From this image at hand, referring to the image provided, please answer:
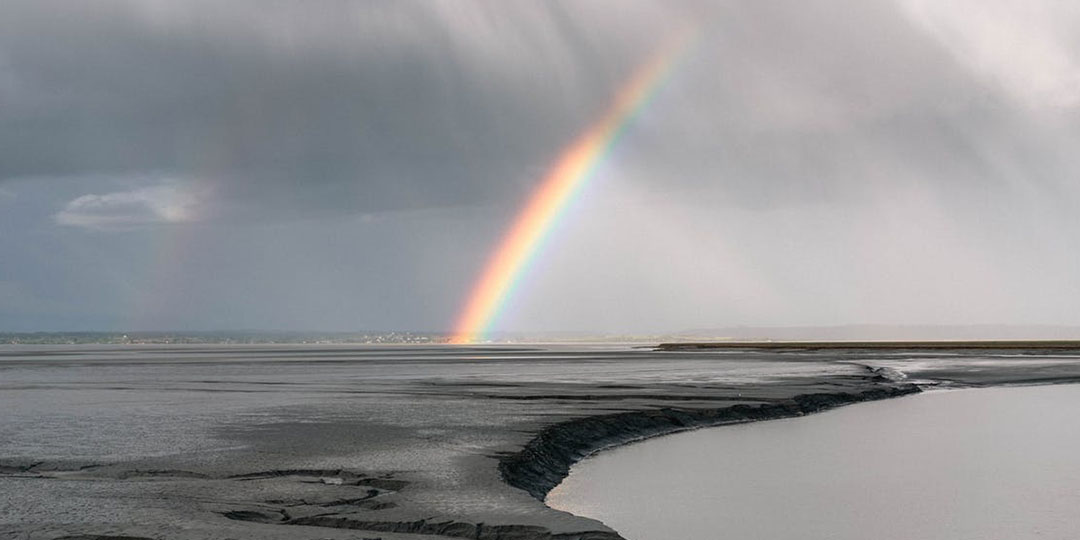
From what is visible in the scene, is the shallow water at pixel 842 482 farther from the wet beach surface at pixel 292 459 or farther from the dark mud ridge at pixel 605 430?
the wet beach surface at pixel 292 459

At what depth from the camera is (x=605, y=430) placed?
2384cm

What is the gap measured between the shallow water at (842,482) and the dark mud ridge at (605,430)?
1.47ft

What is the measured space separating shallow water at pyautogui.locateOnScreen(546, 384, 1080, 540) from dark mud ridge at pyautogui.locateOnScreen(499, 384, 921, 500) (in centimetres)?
45

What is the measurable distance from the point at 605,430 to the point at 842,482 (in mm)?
7221

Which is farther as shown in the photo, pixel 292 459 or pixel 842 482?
pixel 842 482

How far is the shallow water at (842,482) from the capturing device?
45.1ft

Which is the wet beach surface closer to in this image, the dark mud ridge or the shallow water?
the dark mud ridge

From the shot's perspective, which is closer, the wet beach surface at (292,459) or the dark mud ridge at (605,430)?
the wet beach surface at (292,459)

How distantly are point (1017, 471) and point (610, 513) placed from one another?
9.39 metres

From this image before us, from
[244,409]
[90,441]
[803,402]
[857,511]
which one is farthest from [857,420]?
[90,441]

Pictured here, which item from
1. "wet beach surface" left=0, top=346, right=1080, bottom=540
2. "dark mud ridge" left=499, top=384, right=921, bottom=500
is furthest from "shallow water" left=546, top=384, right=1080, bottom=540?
"wet beach surface" left=0, top=346, right=1080, bottom=540

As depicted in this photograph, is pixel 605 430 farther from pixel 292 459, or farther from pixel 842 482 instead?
pixel 292 459

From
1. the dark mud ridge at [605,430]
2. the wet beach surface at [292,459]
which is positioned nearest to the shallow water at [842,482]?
the dark mud ridge at [605,430]

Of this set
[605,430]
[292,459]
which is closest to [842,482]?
[605,430]
